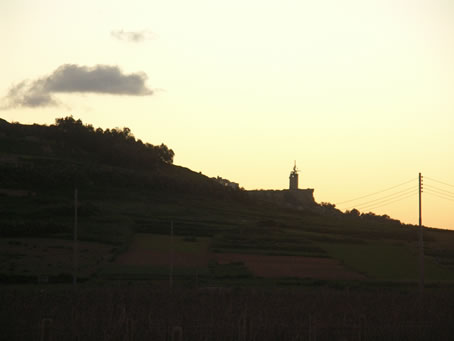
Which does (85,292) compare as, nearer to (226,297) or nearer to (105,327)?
(226,297)

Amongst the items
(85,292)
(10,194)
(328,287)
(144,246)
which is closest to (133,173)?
(10,194)

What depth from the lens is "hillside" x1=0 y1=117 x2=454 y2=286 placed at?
5231 cm

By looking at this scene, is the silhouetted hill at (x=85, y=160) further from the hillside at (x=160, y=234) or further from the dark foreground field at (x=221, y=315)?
the dark foreground field at (x=221, y=315)

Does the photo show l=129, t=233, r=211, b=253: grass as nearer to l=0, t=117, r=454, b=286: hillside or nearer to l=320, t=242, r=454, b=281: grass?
l=0, t=117, r=454, b=286: hillside

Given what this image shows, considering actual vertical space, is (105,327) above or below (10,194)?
below

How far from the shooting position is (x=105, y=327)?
92.4ft

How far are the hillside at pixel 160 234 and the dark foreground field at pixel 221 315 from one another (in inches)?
361

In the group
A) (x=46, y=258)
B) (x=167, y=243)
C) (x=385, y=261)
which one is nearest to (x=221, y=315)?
(x=46, y=258)

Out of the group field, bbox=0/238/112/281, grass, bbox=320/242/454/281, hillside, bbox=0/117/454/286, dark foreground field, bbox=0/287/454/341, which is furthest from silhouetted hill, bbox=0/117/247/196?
dark foreground field, bbox=0/287/454/341

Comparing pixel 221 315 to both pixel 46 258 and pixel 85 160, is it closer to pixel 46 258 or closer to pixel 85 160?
pixel 46 258

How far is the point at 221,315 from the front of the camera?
3306 cm

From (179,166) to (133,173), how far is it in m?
29.2

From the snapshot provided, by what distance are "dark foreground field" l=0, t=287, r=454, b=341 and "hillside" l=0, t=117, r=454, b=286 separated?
917 centimetres

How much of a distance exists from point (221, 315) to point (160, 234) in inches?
1342
